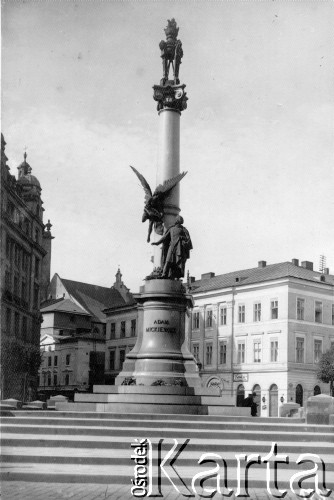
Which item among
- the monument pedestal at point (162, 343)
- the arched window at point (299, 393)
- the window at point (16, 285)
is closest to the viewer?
the monument pedestal at point (162, 343)

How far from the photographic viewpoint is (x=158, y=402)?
19719mm

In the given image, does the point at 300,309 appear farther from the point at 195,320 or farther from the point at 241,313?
the point at 195,320

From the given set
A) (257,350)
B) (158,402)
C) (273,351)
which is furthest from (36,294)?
(158,402)

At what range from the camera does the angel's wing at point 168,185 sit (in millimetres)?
23453

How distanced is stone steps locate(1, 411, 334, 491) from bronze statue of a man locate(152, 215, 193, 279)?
594 centimetres

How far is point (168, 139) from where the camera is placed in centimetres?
2431

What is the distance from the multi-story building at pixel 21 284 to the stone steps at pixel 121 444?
2889 cm

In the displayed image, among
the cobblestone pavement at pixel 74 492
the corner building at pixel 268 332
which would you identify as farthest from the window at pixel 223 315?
the cobblestone pavement at pixel 74 492

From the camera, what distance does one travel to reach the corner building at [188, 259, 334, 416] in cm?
5528

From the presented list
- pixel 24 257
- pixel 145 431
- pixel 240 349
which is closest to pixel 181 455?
pixel 145 431

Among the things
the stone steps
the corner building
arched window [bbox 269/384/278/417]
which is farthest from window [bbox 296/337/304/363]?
the stone steps

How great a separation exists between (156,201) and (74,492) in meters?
13.9

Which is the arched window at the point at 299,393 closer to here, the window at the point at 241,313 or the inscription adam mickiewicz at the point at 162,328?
the window at the point at 241,313

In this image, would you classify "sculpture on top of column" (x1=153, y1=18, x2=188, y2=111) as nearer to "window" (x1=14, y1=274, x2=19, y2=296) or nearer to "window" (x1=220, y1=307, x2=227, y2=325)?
"window" (x1=220, y1=307, x2=227, y2=325)
